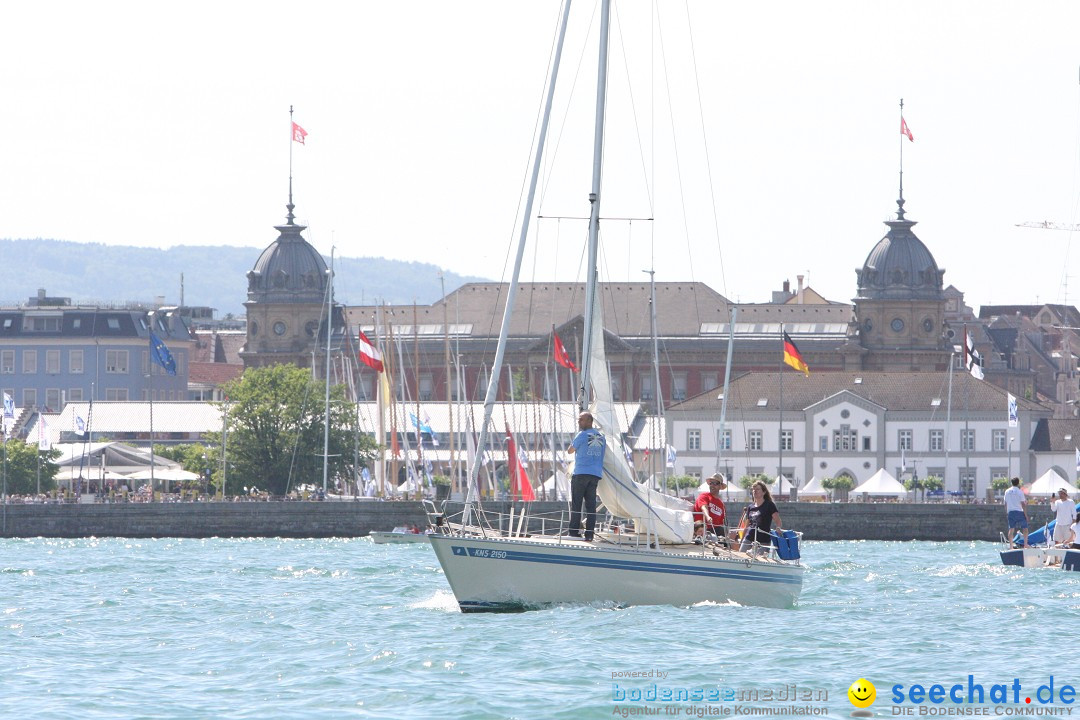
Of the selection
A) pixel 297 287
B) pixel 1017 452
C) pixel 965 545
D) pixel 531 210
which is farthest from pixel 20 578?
pixel 297 287

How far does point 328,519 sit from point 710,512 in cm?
4358

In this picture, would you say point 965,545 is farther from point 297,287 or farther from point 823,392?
point 297,287

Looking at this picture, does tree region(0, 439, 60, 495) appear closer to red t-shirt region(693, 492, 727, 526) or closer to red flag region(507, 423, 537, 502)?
red flag region(507, 423, 537, 502)

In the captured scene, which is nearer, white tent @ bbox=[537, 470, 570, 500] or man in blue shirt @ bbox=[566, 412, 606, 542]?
man in blue shirt @ bbox=[566, 412, 606, 542]

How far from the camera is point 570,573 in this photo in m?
29.8

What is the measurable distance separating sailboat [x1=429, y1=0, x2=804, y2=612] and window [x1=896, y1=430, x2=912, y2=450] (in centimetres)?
8153

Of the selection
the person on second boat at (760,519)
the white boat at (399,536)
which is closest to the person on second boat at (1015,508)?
the person on second boat at (760,519)

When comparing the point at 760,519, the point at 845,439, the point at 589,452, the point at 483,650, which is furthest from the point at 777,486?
the point at 483,650

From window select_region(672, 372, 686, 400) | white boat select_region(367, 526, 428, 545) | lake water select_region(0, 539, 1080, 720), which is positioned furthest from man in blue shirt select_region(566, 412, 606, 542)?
window select_region(672, 372, 686, 400)

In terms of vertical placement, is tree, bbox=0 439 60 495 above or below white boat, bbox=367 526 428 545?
above

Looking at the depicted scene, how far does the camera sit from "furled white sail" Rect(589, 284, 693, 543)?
3056 cm

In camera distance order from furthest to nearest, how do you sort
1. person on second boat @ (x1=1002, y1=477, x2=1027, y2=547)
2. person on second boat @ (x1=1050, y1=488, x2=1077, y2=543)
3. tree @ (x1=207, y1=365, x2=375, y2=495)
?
tree @ (x1=207, y1=365, x2=375, y2=495), person on second boat @ (x1=1050, y1=488, x2=1077, y2=543), person on second boat @ (x1=1002, y1=477, x2=1027, y2=547)

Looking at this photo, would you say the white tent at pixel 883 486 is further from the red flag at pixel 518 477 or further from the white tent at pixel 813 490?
the red flag at pixel 518 477

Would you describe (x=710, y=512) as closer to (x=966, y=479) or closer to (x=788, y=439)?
(x=966, y=479)
